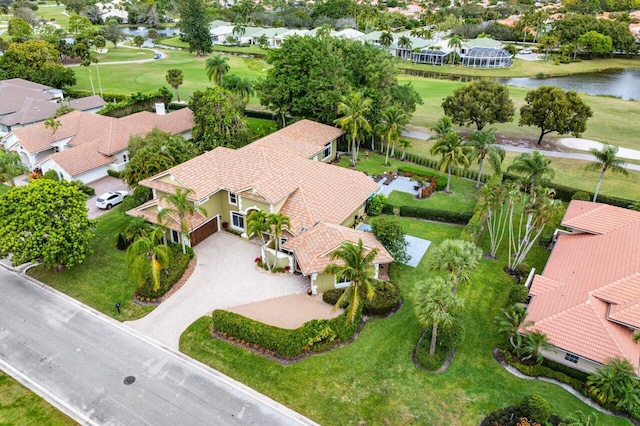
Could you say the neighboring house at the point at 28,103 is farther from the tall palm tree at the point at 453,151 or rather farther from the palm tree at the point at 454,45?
the palm tree at the point at 454,45

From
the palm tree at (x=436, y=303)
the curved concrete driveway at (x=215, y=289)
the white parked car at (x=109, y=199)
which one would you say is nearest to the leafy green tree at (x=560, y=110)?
the palm tree at (x=436, y=303)

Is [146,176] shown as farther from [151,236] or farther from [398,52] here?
[398,52]

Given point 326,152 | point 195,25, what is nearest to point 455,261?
point 326,152

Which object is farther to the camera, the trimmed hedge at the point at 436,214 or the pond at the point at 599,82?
the pond at the point at 599,82

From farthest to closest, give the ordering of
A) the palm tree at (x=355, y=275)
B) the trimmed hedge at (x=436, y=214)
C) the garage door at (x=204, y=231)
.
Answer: the trimmed hedge at (x=436, y=214)
the garage door at (x=204, y=231)
the palm tree at (x=355, y=275)

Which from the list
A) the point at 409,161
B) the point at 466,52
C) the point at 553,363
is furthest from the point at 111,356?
the point at 466,52
